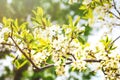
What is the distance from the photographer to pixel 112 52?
239cm

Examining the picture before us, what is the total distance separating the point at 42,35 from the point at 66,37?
21cm

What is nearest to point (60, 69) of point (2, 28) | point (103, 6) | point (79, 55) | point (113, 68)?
point (79, 55)

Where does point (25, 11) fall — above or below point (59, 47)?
below

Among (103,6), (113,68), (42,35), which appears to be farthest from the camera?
(103,6)

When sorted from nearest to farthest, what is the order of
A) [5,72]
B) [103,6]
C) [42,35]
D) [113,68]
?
[113,68] < [42,35] < [103,6] < [5,72]

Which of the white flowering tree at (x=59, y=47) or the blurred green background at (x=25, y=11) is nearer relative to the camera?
the white flowering tree at (x=59, y=47)

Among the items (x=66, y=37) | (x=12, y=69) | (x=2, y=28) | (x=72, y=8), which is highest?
(x=2, y=28)

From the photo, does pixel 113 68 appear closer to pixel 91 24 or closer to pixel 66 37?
pixel 66 37

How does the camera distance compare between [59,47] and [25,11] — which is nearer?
[59,47]

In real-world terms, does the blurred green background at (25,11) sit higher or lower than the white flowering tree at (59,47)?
lower

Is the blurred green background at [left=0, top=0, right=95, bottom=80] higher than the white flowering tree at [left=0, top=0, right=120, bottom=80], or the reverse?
the white flowering tree at [left=0, top=0, right=120, bottom=80]

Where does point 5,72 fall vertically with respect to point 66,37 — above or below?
below

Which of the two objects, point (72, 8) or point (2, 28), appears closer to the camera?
point (2, 28)

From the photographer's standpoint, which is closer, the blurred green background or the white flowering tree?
the white flowering tree
